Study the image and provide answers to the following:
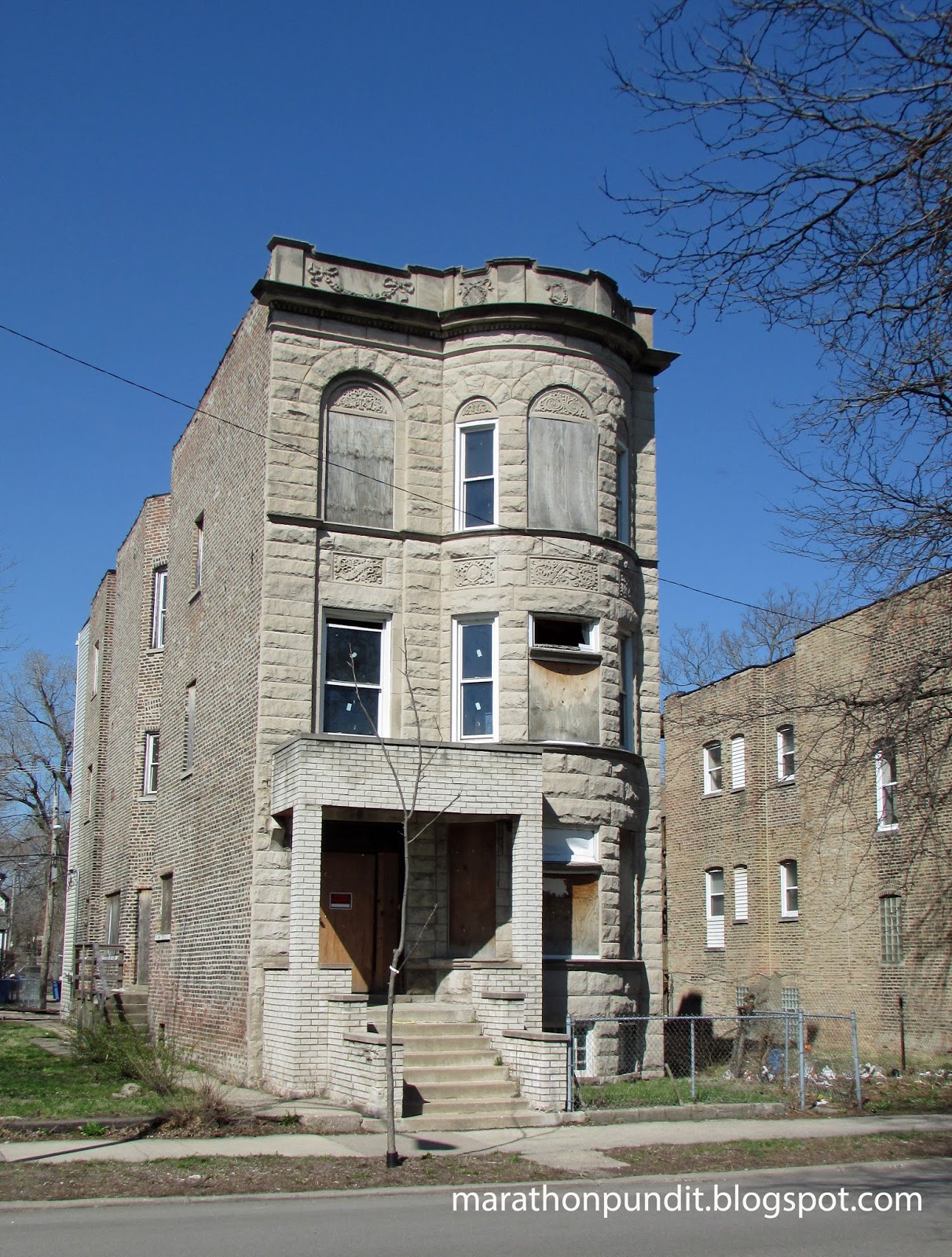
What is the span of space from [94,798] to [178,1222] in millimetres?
26609

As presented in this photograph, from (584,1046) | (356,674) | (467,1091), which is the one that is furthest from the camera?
(356,674)

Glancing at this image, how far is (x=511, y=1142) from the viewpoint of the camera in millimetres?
14062

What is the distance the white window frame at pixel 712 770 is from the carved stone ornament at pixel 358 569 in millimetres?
15948

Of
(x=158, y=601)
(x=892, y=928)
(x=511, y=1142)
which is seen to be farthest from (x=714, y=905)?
(x=511, y=1142)

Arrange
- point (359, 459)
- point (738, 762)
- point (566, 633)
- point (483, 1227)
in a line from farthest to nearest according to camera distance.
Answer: point (738, 762), point (359, 459), point (566, 633), point (483, 1227)

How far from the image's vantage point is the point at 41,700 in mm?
62562

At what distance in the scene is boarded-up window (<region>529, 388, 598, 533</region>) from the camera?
2136 centimetres

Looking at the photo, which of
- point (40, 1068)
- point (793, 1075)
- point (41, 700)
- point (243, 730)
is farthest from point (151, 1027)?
point (41, 700)

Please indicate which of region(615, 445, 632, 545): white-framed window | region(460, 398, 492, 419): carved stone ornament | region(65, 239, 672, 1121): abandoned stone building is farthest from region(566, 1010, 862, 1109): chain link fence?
region(460, 398, 492, 419): carved stone ornament

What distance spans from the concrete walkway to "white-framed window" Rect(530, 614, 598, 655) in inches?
303

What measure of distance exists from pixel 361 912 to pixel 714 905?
16.6 m

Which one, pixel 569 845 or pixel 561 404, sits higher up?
pixel 561 404

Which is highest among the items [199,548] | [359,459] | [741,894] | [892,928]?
[359,459]

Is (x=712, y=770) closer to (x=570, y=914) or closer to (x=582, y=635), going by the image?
(x=582, y=635)
